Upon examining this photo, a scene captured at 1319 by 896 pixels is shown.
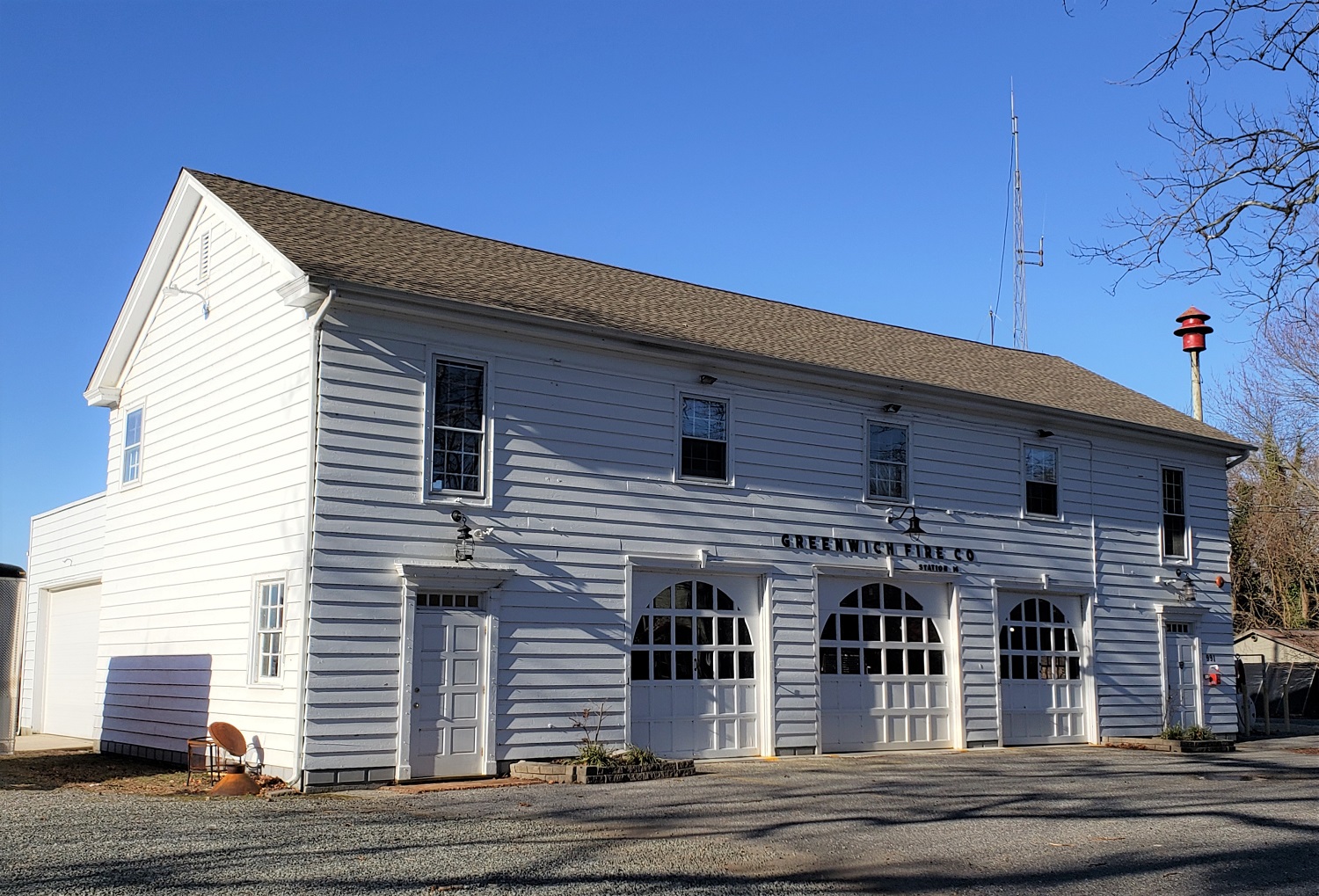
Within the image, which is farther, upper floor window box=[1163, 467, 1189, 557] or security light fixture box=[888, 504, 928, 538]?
upper floor window box=[1163, 467, 1189, 557]

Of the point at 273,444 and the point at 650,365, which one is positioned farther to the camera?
the point at 650,365

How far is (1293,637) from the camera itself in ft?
105

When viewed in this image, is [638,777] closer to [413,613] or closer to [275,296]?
[413,613]

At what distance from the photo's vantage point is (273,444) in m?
14.4

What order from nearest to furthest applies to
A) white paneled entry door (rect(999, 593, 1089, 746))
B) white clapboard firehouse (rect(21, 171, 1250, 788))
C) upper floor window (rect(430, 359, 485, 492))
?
white clapboard firehouse (rect(21, 171, 1250, 788)) < upper floor window (rect(430, 359, 485, 492)) < white paneled entry door (rect(999, 593, 1089, 746))

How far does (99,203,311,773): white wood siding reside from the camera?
1404cm

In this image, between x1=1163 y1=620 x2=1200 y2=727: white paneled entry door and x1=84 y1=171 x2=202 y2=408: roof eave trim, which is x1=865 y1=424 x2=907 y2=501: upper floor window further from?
x1=84 y1=171 x2=202 y2=408: roof eave trim

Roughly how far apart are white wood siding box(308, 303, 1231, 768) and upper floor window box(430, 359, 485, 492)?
0.60 ft

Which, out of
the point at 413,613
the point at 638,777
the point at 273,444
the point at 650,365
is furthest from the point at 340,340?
the point at 638,777

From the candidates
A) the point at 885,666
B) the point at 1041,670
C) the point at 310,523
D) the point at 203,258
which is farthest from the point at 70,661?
the point at 1041,670

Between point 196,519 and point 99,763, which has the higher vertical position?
point 196,519

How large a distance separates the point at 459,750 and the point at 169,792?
10.1 ft

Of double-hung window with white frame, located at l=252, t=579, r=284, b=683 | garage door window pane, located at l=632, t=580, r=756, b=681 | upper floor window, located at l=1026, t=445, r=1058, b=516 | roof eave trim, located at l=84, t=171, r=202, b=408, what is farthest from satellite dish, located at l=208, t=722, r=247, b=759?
upper floor window, located at l=1026, t=445, r=1058, b=516

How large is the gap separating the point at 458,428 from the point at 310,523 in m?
2.11
